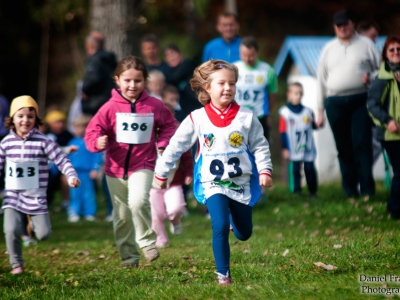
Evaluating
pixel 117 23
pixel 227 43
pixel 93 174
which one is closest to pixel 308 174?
pixel 227 43

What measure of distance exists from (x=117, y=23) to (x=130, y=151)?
8131mm

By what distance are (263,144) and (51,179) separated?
26.6 feet

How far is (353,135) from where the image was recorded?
11.0 metres

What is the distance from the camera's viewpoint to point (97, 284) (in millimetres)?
7160

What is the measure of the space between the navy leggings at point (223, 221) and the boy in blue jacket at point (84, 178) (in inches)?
277

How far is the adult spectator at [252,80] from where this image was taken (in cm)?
1126

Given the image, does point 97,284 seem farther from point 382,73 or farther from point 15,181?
point 382,73

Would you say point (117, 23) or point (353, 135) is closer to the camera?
point (353, 135)

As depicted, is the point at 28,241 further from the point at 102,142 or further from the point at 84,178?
the point at 102,142

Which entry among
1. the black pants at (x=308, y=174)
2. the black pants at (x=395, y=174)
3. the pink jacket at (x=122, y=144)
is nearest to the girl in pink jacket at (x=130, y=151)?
the pink jacket at (x=122, y=144)

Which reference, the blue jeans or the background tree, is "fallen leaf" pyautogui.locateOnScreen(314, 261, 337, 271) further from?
the background tree

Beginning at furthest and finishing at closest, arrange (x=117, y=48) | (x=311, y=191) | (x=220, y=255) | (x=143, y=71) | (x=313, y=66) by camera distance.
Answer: (x=313, y=66)
(x=117, y=48)
(x=311, y=191)
(x=143, y=71)
(x=220, y=255)

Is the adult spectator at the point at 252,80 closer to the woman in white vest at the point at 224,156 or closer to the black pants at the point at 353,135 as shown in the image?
the black pants at the point at 353,135

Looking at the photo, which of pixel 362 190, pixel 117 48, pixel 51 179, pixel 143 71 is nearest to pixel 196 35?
pixel 117 48
